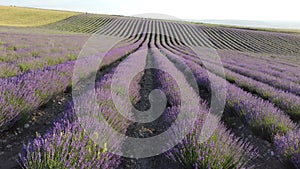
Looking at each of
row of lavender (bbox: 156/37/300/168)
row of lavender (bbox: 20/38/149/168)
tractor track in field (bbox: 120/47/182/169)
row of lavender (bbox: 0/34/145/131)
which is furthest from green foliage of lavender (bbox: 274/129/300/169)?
row of lavender (bbox: 0/34/145/131)

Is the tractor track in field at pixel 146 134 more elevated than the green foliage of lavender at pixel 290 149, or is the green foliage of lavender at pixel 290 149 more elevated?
the green foliage of lavender at pixel 290 149

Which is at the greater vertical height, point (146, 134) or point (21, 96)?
point (21, 96)

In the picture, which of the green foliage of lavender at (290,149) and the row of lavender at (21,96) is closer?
the green foliage of lavender at (290,149)

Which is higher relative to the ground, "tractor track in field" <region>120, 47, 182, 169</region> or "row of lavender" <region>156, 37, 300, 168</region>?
"row of lavender" <region>156, 37, 300, 168</region>

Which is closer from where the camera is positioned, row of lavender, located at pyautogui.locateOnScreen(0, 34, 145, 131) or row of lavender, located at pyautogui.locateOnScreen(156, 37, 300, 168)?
row of lavender, located at pyautogui.locateOnScreen(156, 37, 300, 168)

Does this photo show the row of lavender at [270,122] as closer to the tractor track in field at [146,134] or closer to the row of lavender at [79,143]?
the tractor track in field at [146,134]

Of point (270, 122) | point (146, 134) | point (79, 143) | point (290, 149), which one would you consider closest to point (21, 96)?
point (79, 143)

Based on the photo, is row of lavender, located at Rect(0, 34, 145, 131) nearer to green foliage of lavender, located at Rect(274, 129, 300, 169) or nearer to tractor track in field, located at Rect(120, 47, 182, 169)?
tractor track in field, located at Rect(120, 47, 182, 169)

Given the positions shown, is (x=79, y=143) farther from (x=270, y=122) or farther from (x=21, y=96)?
(x=270, y=122)

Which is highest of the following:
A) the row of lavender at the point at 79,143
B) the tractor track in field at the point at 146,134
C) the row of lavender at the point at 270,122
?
the row of lavender at the point at 79,143

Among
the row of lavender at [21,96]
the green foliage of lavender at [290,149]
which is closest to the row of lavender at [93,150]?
the green foliage of lavender at [290,149]

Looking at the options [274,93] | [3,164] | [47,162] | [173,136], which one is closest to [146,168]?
[173,136]

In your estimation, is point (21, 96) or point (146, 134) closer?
point (21, 96)

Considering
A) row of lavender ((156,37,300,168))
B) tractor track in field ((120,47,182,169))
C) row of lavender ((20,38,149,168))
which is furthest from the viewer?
tractor track in field ((120,47,182,169))
